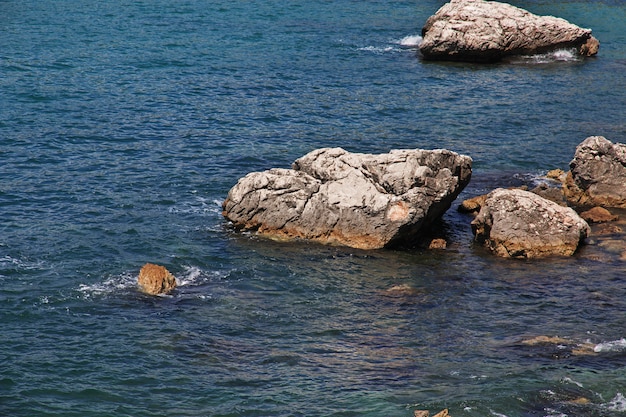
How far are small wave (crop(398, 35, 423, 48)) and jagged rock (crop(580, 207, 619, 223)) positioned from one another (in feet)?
112

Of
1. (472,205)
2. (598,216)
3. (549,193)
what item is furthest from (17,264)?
(598,216)

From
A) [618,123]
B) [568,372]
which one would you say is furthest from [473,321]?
[618,123]

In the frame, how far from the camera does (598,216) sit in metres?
38.0

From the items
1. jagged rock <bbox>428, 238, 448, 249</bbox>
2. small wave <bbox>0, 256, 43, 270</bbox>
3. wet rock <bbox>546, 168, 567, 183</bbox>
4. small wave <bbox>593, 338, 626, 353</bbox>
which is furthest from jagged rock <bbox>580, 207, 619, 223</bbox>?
small wave <bbox>0, 256, 43, 270</bbox>

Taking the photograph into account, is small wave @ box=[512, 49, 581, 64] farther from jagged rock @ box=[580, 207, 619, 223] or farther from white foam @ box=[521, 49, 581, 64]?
jagged rock @ box=[580, 207, 619, 223]

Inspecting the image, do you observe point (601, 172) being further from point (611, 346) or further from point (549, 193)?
point (611, 346)

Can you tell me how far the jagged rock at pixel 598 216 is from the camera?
124ft

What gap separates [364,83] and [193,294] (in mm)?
30731

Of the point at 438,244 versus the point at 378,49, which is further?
the point at 378,49

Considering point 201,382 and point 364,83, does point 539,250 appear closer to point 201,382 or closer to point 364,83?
point 201,382

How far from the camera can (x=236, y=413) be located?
2419 cm

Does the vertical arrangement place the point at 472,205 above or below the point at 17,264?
above

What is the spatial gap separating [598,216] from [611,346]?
11502 mm

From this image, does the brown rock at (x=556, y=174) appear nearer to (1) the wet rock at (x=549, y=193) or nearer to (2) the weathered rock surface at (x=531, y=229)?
(1) the wet rock at (x=549, y=193)
